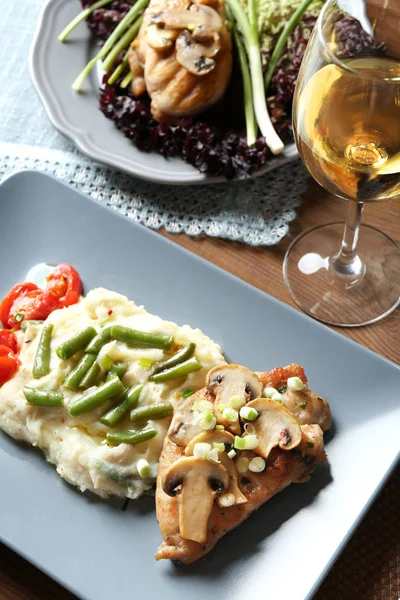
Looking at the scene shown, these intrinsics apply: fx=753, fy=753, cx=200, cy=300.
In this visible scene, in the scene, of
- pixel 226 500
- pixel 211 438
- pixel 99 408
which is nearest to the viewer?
pixel 226 500

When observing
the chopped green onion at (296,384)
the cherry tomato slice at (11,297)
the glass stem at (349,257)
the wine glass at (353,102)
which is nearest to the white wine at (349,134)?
the wine glass at (353,102)

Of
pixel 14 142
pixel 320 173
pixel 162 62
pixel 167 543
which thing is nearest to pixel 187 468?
pixel 167 543

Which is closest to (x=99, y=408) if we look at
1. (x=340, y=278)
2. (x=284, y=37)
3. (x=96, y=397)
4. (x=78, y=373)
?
(x=96, y=397)

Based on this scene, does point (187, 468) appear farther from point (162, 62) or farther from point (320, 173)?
point (162, 62)

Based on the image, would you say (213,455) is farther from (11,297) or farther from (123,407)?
(11,297)

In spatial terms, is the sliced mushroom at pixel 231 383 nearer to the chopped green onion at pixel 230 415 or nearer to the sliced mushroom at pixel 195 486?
the chopped green onion at pixel 230 415

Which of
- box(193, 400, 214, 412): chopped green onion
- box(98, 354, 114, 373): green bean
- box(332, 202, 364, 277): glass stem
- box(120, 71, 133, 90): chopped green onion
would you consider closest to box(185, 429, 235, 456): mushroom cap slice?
box(193, 400, 214, 412): chopped green onion
